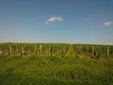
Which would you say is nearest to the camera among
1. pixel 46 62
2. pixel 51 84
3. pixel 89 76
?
pixel 51 84

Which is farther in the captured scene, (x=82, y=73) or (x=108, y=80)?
(x=82, y=73)

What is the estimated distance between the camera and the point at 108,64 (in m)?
16.4

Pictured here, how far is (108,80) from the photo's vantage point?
11109 mm

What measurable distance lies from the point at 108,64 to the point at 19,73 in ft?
30.8

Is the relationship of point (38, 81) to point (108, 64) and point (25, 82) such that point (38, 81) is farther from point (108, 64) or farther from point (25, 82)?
point (108, 64)

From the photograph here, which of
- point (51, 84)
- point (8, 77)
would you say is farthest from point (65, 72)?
point (8, 77)

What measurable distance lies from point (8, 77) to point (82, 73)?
5.78 m

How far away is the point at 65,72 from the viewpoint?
1271 centimetres

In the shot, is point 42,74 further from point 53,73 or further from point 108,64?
point 108,64

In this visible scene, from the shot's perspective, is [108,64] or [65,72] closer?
[65,72]

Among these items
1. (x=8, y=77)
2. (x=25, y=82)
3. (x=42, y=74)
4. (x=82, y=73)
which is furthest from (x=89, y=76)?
(x=8, y=77)

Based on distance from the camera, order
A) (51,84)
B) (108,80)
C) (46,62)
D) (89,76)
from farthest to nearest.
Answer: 1. (46,62)
2. (89,76)
3. (108,80)
4. (51,84)

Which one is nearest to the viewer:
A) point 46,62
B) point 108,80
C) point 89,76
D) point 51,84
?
point 51,84

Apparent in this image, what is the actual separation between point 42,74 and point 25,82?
84.9 inches
